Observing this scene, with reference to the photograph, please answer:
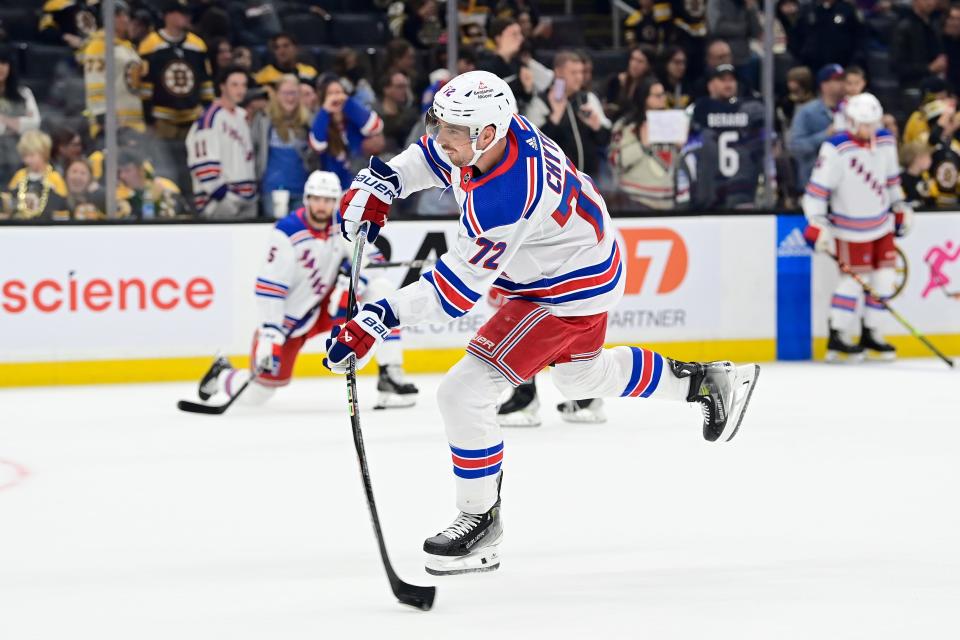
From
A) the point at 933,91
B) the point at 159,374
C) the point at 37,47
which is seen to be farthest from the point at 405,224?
the point at 933,91

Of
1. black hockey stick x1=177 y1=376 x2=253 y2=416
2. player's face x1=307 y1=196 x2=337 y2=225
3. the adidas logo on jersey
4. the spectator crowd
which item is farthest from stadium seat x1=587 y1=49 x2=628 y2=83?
black hockey stick x1=177 y1=376 x2=253 y2=416

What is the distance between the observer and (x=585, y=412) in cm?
565

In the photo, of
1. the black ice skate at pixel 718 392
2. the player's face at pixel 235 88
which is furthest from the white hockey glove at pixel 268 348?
the black ice skate at pixel 718 392

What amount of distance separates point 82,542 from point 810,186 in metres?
5.17

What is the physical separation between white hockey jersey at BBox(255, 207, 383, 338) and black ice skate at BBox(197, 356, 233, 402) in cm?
34

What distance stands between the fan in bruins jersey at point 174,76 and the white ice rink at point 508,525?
1701mm

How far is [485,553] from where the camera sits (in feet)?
10.6

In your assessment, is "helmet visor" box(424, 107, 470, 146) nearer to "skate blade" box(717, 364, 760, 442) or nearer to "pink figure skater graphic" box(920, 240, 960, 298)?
"skate blade" box(717, 364, 760, 442)

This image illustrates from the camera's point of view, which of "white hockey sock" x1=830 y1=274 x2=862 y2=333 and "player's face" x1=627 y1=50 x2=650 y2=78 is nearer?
"white hockey sock" x1=830 y1=274 x2=862 y2=333

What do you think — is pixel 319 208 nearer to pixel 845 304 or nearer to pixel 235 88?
pixel 235 88

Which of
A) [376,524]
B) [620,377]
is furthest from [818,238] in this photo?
[376,524]

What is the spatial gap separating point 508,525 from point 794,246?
4.55 metres

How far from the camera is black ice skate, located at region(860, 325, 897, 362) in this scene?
7727mm

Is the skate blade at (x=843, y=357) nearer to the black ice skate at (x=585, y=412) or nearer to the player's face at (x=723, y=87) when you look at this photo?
the player's face at (x=723, y=87)
